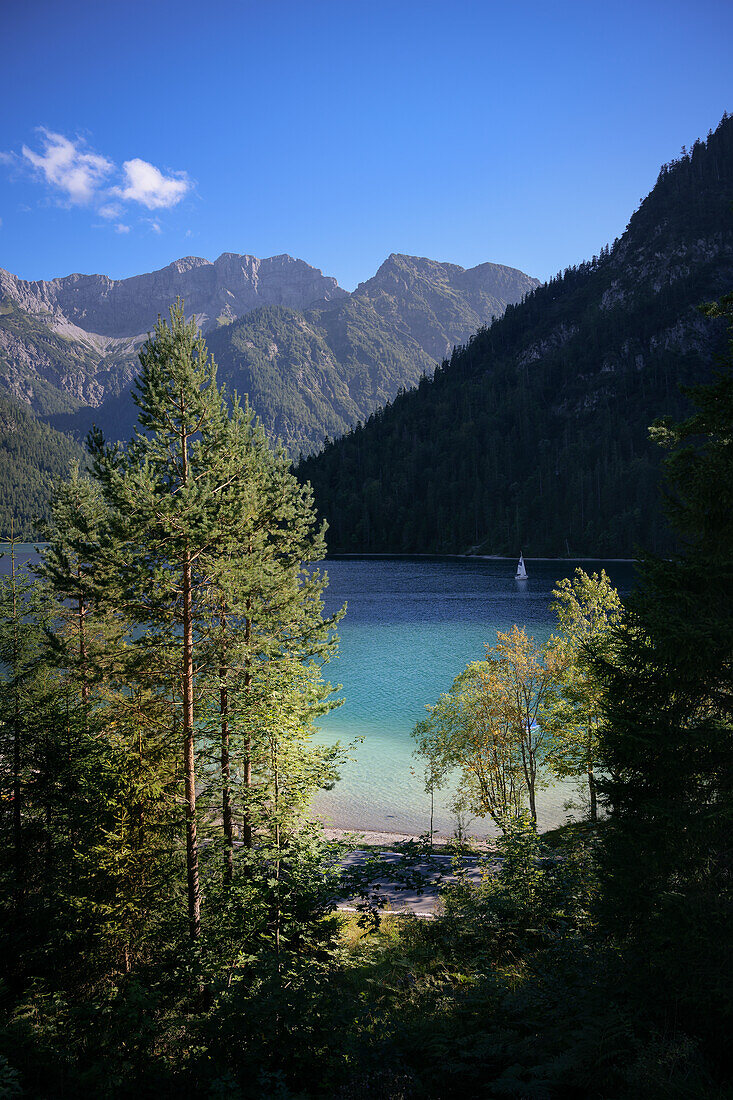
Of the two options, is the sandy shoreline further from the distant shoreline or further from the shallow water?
the distant shoreline

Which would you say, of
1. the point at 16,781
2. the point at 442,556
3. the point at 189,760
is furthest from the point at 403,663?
the point at 442,556

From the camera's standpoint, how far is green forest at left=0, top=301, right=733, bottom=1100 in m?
7.08

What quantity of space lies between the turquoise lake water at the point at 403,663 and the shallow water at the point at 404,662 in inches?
3.6

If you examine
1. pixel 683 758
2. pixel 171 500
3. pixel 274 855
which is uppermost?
pixel 171 500

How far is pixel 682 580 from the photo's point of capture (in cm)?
810

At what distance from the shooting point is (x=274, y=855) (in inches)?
521

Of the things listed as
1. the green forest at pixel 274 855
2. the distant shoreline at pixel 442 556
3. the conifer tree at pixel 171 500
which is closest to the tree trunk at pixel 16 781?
the green forest at pixel 274 855

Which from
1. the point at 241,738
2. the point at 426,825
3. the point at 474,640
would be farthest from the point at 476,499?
the point at 241,738

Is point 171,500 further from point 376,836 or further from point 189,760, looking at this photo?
point 376,836

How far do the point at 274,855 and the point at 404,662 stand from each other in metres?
40.3

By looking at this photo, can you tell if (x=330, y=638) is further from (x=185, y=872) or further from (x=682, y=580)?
(x=682, y=580)

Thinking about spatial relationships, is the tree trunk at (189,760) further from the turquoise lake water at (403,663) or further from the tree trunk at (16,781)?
the turquoise lake water at (403,663)

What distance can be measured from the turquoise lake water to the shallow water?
0.09 meters

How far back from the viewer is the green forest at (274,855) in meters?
7.08
